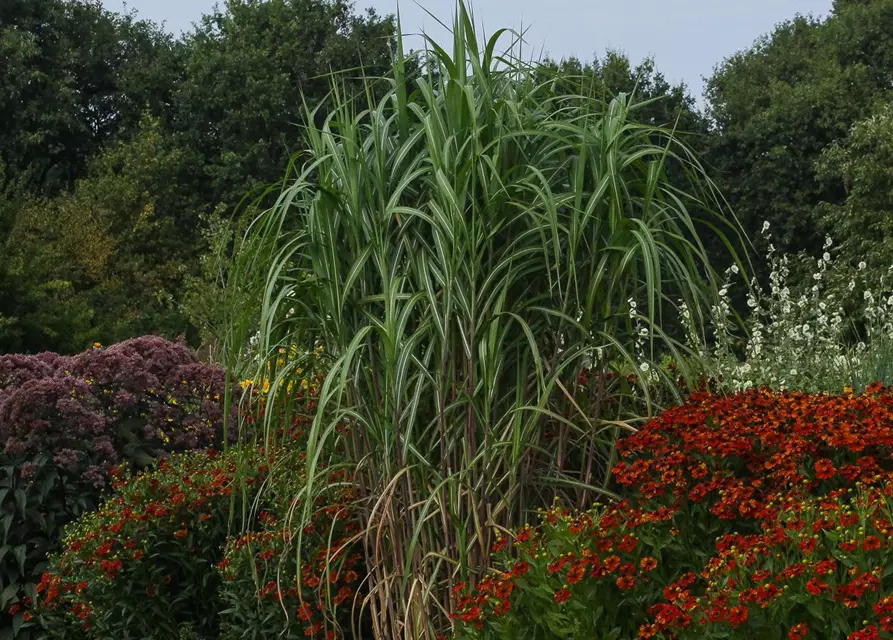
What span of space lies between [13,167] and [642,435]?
23.2 m

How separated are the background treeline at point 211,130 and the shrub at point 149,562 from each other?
15878mm

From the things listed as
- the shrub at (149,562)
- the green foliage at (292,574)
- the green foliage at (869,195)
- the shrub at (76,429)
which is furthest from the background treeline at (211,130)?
the green foliage at (292,574)

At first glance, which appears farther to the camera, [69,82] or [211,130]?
[211,130]

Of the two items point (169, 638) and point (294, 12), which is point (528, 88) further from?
point (294, 12)

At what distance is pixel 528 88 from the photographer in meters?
3.88

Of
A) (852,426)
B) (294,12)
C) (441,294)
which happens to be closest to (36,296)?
(441,294)

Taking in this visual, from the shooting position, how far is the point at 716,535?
3.20 metres

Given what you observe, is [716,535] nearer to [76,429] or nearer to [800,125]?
[76,429]

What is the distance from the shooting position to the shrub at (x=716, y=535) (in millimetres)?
2551

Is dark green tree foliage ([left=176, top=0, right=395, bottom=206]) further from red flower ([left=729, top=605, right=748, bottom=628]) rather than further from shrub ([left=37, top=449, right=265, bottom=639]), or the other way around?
red flower ([left=729, top=605, right=748, bottom=628])

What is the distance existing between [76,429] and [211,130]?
73.8 ft

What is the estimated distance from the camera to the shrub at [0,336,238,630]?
4.75 m

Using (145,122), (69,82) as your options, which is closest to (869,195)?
(145,122)

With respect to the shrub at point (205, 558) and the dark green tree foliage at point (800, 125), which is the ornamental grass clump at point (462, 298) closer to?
the shrub at point (205, 558)
